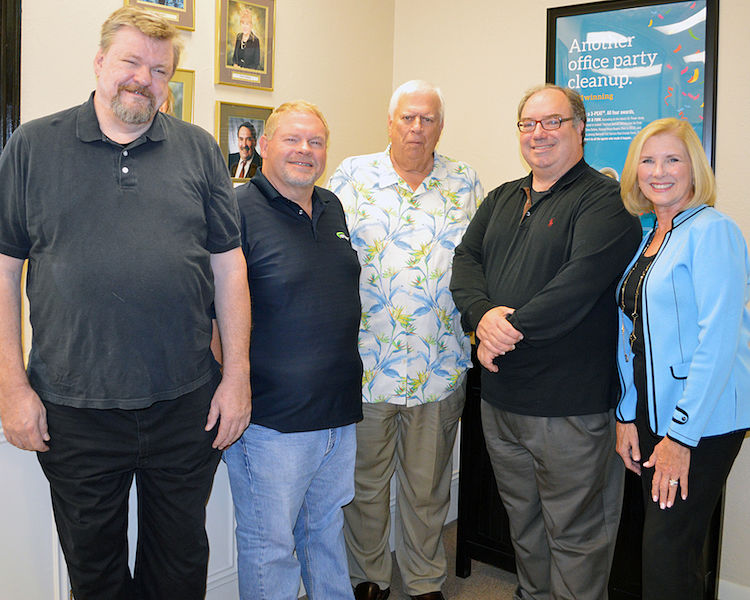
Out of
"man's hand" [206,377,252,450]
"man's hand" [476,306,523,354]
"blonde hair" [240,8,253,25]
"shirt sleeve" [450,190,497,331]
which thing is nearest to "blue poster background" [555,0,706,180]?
"shirt sleeve" [450,190,497,331]

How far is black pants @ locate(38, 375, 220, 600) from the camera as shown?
1504mm

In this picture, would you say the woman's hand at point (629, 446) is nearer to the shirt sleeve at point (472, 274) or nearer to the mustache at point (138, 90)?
the shirt sleeve at point (472, 274)

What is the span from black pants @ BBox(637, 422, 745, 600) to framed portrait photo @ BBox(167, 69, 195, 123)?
6.40 feet

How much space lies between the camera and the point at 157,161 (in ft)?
5.11

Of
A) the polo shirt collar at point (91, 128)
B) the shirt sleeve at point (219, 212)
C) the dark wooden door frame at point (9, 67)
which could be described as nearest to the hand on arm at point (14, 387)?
the polo shirt collar at point (91, 128)

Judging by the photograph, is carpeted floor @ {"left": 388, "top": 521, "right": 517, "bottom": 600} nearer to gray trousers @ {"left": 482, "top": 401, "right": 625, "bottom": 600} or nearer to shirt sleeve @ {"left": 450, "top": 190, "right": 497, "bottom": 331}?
gray trousers @ {"left": 482, "top": 401, "right": 625, "bottom": 600}

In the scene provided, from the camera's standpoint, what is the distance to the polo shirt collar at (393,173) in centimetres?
226

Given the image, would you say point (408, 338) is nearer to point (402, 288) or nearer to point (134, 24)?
point (402, 288)

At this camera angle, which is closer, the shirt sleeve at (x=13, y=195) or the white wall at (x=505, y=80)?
the shirt sleeve at (x=13, y=195)

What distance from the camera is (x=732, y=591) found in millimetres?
2590

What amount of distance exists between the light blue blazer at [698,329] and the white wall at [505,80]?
1.02 meters

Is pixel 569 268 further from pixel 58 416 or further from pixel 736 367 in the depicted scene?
pixel 58 416

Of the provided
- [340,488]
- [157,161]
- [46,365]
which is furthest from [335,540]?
[157,161]

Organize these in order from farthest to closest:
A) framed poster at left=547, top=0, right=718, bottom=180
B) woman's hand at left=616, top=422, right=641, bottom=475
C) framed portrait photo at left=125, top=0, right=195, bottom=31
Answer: framed poster at left=547, top=0, right=718, bottom=180, framed portrait photo at left=125, top=0, right=195, bottom=31, woman's hand at left=616, top=422, right=641, bottom=475
